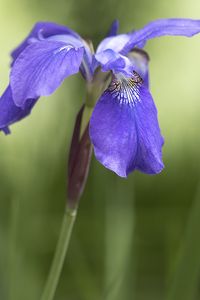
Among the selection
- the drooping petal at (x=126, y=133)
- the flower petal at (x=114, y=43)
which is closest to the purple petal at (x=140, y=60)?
the flower petal at (x=114, y=43)

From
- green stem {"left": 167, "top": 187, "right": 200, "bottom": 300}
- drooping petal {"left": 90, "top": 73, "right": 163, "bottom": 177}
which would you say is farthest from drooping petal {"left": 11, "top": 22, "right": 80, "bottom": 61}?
green stem {"left": 167, "top": 187, "right": 200, "bottom": 300}

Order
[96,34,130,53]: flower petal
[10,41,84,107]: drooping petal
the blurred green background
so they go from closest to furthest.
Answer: [10,41,84,107]: drooping petal
[96,34,130,53]: flower petal
the blurred green background

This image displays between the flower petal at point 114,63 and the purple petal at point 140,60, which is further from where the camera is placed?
the purple petal at point 140,60

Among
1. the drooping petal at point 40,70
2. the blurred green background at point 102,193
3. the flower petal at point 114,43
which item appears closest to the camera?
the drooping petal at point 40,70

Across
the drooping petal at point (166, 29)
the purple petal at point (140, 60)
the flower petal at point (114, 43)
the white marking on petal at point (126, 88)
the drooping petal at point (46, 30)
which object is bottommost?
the purple petal at point (140, 60)

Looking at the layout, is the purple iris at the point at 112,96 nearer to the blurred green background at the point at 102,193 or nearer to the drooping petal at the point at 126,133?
the drooping petal at the point at 126,133

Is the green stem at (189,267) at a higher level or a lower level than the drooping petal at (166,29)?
lower

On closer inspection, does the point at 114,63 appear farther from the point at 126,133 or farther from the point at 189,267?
the point at 189,267

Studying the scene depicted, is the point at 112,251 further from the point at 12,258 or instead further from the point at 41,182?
the point at 41,182

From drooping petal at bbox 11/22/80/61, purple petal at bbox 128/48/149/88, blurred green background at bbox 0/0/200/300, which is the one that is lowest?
blurred green background at bbox 0/0/200/300

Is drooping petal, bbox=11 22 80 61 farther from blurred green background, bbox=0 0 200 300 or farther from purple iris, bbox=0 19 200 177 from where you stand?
blurred green background, bbox=0 0 200 300
